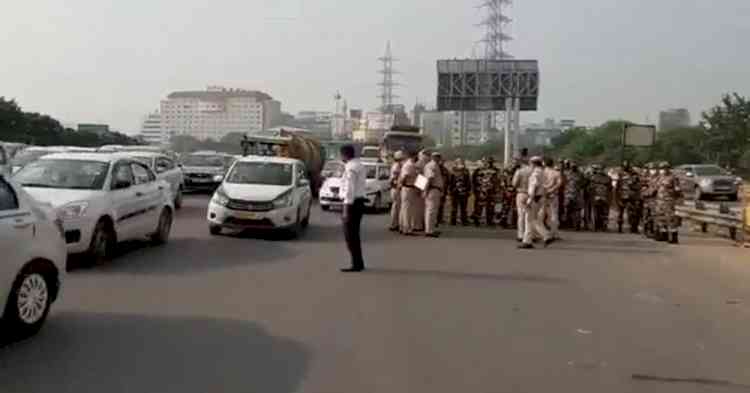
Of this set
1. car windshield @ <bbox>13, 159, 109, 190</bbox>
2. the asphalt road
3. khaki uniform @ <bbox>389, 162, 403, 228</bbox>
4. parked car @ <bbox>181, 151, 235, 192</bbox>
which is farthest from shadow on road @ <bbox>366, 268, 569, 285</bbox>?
parked car @ <bbox>181, 151, 235, 192</bbox>

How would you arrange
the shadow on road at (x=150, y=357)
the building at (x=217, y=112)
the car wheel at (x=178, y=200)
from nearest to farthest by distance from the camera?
the shadow on road at (x=150, y=357)
the car wheel at (x=178, y=200)
the building at (x=217, y=112)

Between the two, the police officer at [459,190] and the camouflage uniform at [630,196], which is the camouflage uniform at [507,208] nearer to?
the police officer at [459,190]

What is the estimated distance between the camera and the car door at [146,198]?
13.8 metres

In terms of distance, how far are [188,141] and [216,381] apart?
100103mm

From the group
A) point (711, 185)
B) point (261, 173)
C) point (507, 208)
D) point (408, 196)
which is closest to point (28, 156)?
point (261, 173)

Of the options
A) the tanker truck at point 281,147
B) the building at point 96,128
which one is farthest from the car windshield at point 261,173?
the building at point 96,128

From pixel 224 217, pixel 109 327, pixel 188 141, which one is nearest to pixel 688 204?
pixel 224 217

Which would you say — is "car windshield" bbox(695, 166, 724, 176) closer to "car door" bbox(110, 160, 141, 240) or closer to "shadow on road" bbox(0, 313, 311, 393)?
"car door" bbox(110, 160, 141, 240)

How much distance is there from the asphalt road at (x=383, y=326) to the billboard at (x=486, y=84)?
45013 millimetres

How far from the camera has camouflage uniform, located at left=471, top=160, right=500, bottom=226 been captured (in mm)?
20609

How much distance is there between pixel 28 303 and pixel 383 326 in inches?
125

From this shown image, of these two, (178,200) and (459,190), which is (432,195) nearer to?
(459,190)

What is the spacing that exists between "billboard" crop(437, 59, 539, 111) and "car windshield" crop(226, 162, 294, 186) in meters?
42.3

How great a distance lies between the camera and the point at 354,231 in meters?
12.4
